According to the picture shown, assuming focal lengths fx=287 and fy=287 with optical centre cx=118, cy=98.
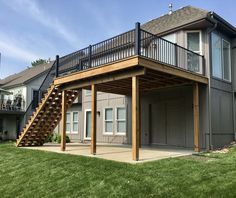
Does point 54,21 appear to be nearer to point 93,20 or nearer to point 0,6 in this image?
point 93,20

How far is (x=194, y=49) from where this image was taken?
12.4 m

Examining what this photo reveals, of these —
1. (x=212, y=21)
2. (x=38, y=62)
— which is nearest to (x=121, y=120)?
(x=212, y=21)

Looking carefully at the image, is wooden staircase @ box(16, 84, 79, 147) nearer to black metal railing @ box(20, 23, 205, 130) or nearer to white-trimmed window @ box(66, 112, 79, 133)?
black metal railing @ box(20, 23, 205, 130)

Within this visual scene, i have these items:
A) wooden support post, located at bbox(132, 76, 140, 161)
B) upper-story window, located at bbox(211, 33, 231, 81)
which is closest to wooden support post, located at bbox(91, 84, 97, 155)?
wooden support post, located at bbox(132, 76, 140, 161)

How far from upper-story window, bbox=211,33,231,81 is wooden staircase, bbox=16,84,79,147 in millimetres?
6611

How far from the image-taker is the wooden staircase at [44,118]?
1319cm

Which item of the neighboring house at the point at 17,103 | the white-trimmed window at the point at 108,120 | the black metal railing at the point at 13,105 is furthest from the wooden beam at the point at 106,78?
the neighboring house at the point at 17,103

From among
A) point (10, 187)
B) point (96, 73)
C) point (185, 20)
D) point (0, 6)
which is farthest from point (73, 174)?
point (0, 6)

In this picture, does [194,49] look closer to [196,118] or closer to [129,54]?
[129,54]

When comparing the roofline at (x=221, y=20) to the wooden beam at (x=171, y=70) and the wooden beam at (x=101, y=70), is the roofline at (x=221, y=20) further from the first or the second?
the wooden beam at (x=101, y=70)

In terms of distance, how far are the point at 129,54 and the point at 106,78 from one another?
173cm

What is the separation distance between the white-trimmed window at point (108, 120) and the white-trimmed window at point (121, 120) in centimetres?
54

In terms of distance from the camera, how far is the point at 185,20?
12461mm

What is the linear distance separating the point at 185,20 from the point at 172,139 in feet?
17.4
